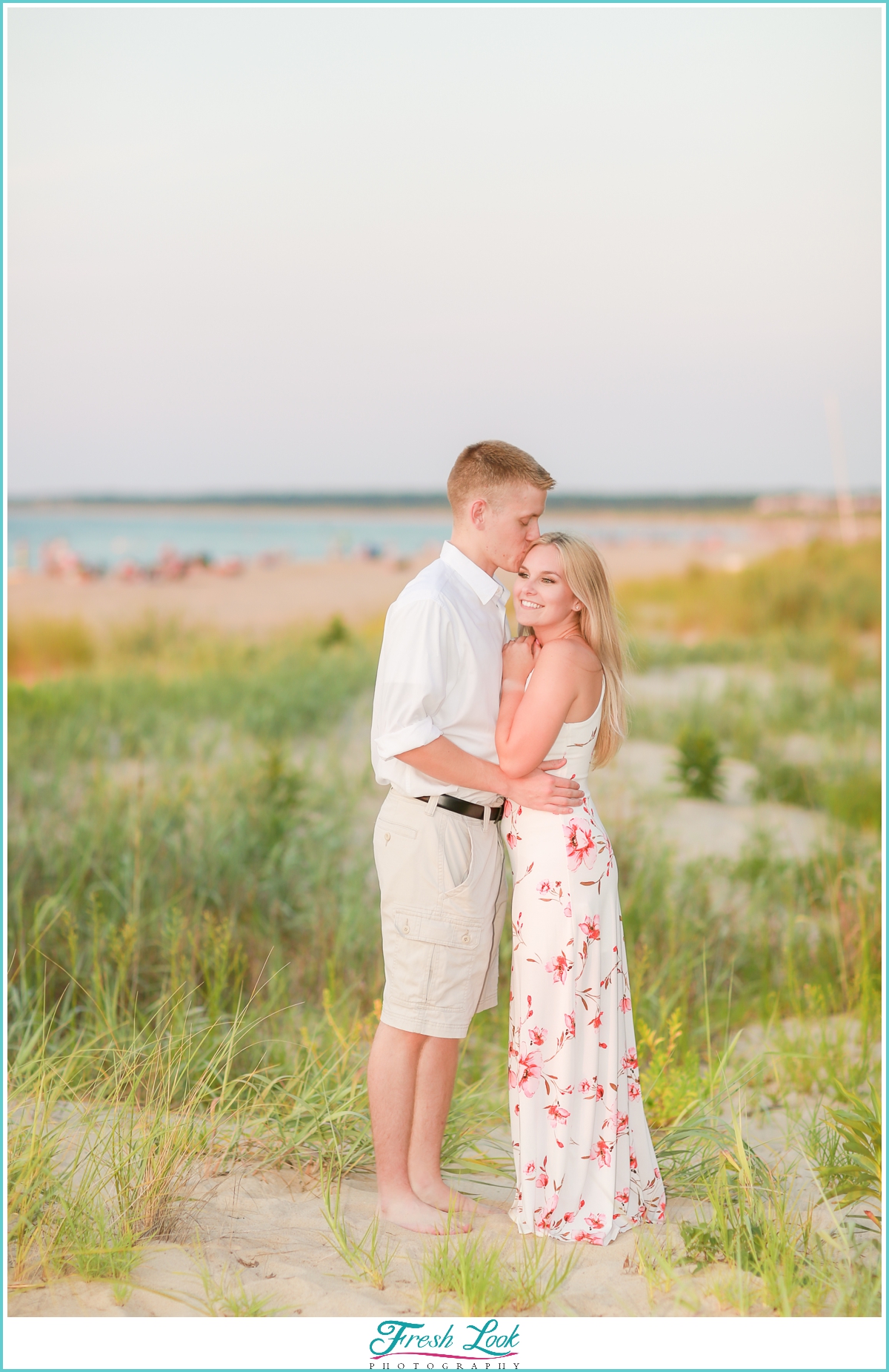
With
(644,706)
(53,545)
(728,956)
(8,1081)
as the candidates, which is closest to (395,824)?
(8,1081)

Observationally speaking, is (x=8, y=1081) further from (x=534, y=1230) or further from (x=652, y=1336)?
(x=652, y=1336)

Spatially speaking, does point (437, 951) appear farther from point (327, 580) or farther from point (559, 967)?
point (327, 580)

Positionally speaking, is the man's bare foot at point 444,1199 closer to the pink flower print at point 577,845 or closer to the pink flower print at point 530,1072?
the pink flower print at point 530,1072

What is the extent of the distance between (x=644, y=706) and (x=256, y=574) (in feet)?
94.7

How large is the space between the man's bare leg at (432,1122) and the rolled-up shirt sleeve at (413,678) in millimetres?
891

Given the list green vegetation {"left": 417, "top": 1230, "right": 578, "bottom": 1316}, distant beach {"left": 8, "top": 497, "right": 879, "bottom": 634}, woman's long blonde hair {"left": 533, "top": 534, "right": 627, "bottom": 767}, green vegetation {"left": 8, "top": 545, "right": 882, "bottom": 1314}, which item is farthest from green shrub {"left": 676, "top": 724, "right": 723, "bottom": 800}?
distant beach {"left": 8, "top": 497, "right": 879, "bottom": 634}

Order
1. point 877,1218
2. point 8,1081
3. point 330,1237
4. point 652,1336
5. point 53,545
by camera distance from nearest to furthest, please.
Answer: point 652,1336 < point 330,1237 < point 877,1218 < point 8,1081 < point 53,545

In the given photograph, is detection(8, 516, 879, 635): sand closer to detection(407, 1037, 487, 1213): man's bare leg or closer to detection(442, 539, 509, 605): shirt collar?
detection(442, 539, 509, 605): shirt collar

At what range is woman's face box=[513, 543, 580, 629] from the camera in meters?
3.25

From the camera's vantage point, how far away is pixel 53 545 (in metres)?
41.6

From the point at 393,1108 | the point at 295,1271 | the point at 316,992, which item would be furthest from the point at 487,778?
the point at 316,992

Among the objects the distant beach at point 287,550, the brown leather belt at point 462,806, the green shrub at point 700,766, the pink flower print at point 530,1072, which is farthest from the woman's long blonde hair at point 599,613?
the distant beach at point 287,550

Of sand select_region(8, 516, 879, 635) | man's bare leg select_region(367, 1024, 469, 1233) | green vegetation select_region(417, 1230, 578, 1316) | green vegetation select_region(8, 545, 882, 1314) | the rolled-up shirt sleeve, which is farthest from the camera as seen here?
sand select_region(8, 516, 879, 635)

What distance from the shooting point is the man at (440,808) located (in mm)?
3225
